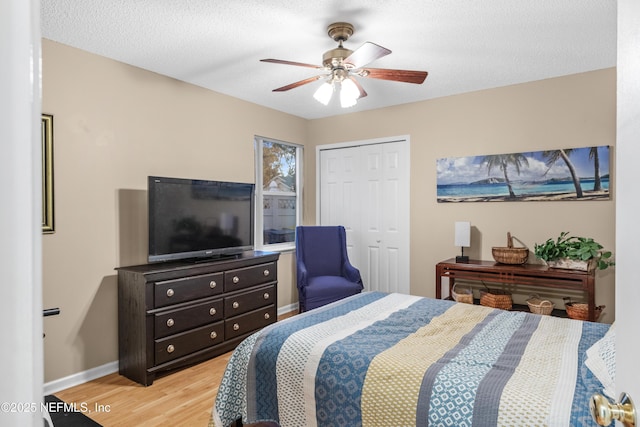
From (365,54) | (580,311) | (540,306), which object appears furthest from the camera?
(540,306)

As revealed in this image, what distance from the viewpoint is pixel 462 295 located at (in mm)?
3758

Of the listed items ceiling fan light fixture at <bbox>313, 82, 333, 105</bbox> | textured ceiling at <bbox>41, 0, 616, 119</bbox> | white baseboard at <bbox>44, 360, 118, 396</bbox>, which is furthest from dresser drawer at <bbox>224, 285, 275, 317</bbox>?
textured ceiling at <bbox>41, 0, 616, 119</bbox>

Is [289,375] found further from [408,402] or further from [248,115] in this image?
[248,115]

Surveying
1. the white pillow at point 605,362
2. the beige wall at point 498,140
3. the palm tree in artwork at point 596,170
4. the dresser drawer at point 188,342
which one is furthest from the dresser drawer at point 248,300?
the palm tree in artwork at point 596,170

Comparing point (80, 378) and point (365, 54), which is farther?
point (80, 378)

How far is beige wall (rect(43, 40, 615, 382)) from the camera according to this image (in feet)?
9.57

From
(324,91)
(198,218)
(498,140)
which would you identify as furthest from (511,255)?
(198,218)

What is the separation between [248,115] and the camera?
4.48 m

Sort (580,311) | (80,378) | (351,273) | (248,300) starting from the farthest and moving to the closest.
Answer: (351,273)
(248,300)
(580,311)
(80,378)

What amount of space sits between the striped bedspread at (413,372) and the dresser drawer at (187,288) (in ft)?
4.01

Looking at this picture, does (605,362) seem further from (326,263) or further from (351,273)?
(326,263)

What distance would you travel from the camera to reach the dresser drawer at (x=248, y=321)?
3549 millimetres

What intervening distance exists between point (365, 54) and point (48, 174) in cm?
240

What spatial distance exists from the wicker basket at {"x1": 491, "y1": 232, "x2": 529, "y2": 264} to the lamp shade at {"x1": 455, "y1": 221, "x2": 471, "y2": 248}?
30 centimetres
